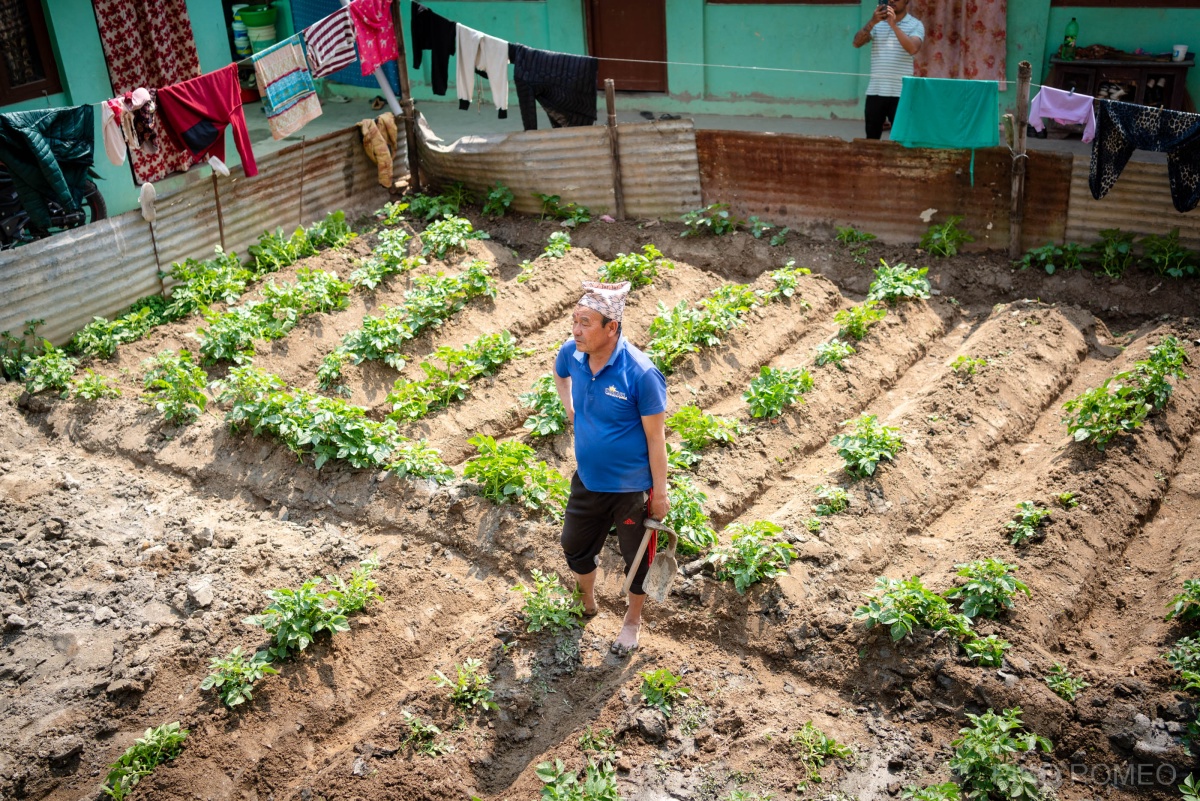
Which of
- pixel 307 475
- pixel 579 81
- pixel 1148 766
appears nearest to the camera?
pixel 1148 766

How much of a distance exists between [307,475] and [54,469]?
201 cm

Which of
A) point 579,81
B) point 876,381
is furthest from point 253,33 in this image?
point 876,381

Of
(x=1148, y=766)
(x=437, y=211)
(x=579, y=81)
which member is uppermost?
(x=579, y=81)

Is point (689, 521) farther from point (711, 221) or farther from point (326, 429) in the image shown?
point (711, 221)

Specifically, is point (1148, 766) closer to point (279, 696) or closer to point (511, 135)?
point (279, 696)

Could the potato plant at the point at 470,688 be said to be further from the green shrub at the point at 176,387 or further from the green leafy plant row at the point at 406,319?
the green shrub at the point at 176,387

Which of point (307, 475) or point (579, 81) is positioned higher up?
point (579, 81)

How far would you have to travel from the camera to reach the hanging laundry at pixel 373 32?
1135 cm

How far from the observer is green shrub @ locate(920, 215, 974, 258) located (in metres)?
10.3

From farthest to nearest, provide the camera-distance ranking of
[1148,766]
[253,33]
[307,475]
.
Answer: [253,33]
[307,475]
[1148,766]

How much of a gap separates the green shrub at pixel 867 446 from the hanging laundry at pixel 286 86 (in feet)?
22.5

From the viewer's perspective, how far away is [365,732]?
18.2ft

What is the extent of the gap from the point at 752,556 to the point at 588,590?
98 cm

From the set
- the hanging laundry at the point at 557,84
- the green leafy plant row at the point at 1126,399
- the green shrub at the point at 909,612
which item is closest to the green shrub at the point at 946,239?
the green leafy plant row at the point at 1126,399
